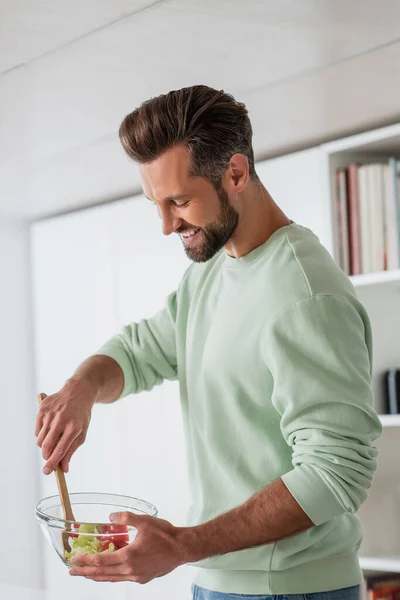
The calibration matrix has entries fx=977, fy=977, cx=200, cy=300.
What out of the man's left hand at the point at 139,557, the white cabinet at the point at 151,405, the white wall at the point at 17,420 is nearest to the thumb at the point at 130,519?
the man's left hand at the point at 139,557

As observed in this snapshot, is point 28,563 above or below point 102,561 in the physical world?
below

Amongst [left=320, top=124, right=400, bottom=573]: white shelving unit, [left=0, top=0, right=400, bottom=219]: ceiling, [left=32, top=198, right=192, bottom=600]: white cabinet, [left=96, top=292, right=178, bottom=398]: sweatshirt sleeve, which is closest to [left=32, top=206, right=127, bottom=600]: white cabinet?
[left=32, top=198, right=192, bottom=600]: white cabinet

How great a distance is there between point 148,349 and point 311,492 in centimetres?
50

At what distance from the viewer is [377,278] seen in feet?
8.96

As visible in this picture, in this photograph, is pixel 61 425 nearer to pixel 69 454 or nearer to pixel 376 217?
pixel 69 454

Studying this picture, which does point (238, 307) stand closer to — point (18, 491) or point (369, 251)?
point (369, 251)

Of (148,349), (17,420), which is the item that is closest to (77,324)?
(17,420)

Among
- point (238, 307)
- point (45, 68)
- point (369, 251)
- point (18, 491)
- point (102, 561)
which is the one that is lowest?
point (18, 491)

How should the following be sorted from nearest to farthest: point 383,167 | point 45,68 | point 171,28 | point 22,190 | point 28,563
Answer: point 171,28, point 45,68, point 383,167, point 22,190, point 28,563

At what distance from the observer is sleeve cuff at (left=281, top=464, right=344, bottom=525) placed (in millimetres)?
1307

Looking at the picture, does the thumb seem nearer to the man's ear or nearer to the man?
the man

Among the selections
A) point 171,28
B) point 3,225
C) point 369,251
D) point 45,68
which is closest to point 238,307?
point 171,28

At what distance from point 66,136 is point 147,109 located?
1.41m

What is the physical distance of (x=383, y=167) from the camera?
2.78 m
